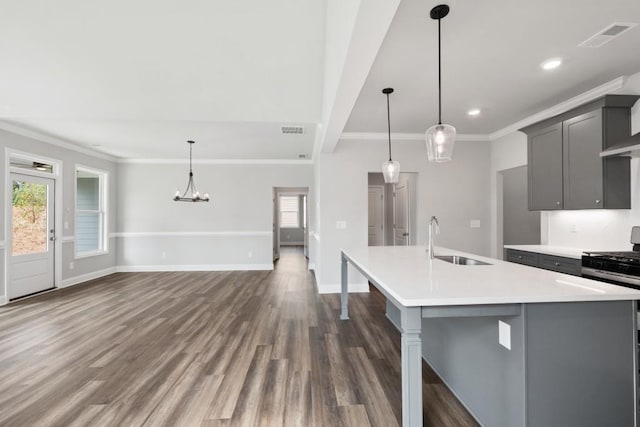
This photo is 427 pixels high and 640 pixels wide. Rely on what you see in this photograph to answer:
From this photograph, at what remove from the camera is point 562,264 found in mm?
3242

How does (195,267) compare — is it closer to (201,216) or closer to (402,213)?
(201,216)

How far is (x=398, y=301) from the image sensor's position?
4.77 ft

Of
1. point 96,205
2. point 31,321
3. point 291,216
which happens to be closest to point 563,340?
point 31,321

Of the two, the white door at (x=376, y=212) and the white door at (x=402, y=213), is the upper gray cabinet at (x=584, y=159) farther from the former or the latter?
the white door at (x=376, y=212)

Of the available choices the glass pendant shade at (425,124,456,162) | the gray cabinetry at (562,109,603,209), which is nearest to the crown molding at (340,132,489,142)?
the gray cabinetry at (562,109,603,209)

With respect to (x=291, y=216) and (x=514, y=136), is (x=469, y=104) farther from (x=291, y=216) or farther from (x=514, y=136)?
(x=291, y=216)

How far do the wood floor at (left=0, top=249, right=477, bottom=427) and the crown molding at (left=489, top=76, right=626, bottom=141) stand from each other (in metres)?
3.40

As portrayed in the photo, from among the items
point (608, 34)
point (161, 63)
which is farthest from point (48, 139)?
point (608, 34)

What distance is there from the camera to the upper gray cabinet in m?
2.96

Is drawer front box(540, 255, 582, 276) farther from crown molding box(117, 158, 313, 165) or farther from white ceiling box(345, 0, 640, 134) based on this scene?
crown molding box(117, 158, 313, 165)

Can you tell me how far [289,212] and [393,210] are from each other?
653cm

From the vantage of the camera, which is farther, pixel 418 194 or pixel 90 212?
pixel 90 212

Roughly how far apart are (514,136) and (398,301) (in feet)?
14.3

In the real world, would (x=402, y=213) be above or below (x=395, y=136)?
below
